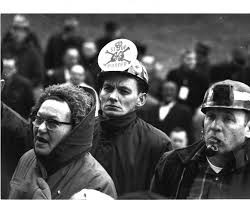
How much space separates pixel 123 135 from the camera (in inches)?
177

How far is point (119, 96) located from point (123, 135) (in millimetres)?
264

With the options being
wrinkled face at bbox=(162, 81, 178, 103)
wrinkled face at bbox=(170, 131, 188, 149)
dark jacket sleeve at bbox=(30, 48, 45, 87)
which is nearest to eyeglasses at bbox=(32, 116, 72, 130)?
wrinkled face at bbox=(170, 131, 188, 149)

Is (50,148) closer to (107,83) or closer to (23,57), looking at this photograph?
(107,83)

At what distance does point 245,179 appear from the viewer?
4.06 metres

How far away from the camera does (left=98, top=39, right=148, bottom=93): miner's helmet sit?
4.57 metres

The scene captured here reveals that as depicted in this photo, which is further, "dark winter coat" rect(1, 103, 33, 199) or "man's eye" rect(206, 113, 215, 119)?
"dark winter coat" rect(1, 103, 33, 199)

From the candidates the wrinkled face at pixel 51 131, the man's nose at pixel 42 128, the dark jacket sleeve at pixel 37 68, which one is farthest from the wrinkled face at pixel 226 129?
the dark jacket sleeve at pixel 37 68

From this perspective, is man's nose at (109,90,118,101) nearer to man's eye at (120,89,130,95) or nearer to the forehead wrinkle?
man's eye at (120,89,130,95)

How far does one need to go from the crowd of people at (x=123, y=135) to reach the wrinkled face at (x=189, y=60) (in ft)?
1.04

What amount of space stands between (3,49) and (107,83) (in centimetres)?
154

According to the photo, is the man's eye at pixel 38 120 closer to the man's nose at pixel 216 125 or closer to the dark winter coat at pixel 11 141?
the dark winter coat at pixel 11 141

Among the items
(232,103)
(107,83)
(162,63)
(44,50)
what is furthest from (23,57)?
(232,103)

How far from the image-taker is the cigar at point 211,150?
4102 mm

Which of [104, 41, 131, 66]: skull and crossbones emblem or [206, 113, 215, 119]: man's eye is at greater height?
[104, 41, 131, 66]: skull and crossbones emblem
